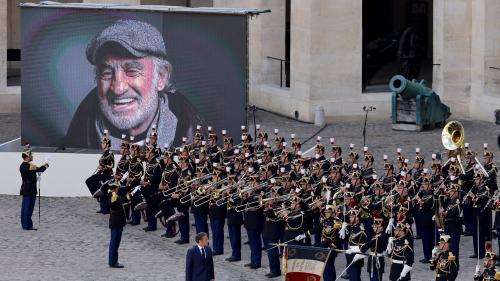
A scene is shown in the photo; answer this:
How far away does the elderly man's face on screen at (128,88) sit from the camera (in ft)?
139

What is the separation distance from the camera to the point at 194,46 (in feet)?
139

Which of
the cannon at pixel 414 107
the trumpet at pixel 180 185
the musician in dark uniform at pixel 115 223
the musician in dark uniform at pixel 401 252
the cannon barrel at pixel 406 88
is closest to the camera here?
the musician in dark uniform at pixel 401 252

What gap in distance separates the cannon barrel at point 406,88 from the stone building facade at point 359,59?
5.96ft

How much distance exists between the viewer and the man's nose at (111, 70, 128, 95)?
4256cm

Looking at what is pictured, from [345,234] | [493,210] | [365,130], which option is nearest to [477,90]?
[365,130]

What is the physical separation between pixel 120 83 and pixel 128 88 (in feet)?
0.73

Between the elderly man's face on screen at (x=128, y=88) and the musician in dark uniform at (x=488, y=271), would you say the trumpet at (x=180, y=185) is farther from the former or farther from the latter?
the musician in dark uniform at (x=488, y=271)

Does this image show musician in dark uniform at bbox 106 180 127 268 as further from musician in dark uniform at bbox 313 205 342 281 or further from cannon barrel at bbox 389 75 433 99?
cannon barrel at bbox 389 75 433 99

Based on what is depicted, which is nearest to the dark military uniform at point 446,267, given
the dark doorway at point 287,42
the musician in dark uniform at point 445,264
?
the musician in dark uniform at point 445,264

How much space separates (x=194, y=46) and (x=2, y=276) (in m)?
9.44

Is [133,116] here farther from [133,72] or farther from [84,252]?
[84,252]

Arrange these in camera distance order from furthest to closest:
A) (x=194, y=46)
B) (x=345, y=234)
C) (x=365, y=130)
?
(x=365, y=130), (x=194, y=46), (x=345, y=234)

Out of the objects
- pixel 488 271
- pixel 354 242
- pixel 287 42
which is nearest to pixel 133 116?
pixel 354 242

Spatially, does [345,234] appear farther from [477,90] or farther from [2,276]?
[477,90]
